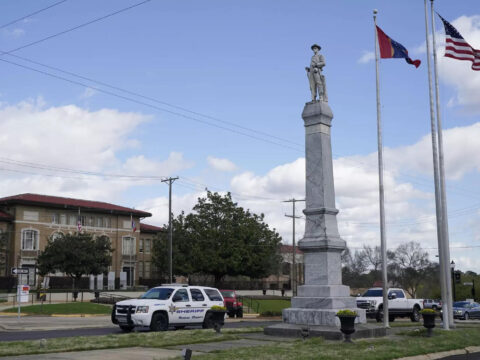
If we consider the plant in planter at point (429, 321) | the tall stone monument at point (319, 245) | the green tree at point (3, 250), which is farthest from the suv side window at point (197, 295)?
the green tree at point (3, 250)

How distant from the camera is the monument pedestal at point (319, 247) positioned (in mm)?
19391

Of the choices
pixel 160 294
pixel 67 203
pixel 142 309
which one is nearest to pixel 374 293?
pixel 160 294

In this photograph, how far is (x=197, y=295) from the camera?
24344 mm

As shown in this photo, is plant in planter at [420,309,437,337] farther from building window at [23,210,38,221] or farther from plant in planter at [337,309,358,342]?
building window at [23,210,38,221]

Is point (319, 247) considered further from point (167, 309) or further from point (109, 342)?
point (109, 342)

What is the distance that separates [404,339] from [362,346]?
2.99m

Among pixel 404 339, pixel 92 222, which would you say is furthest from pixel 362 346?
pixel 92 222

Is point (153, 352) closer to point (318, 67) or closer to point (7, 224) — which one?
point (318, 67)

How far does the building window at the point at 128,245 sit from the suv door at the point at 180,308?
59720 mm

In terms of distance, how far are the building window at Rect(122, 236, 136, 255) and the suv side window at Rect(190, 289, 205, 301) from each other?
59.0 metres

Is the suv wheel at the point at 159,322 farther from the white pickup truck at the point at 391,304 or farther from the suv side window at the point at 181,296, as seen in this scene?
the white pickup truck at the point at 391,304

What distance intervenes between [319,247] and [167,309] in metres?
6.34

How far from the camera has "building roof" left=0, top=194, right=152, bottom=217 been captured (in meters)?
70.6

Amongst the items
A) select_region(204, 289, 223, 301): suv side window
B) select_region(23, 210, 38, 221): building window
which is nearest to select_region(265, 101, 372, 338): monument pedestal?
select_region(204, 289, 223, 301): suv side window
